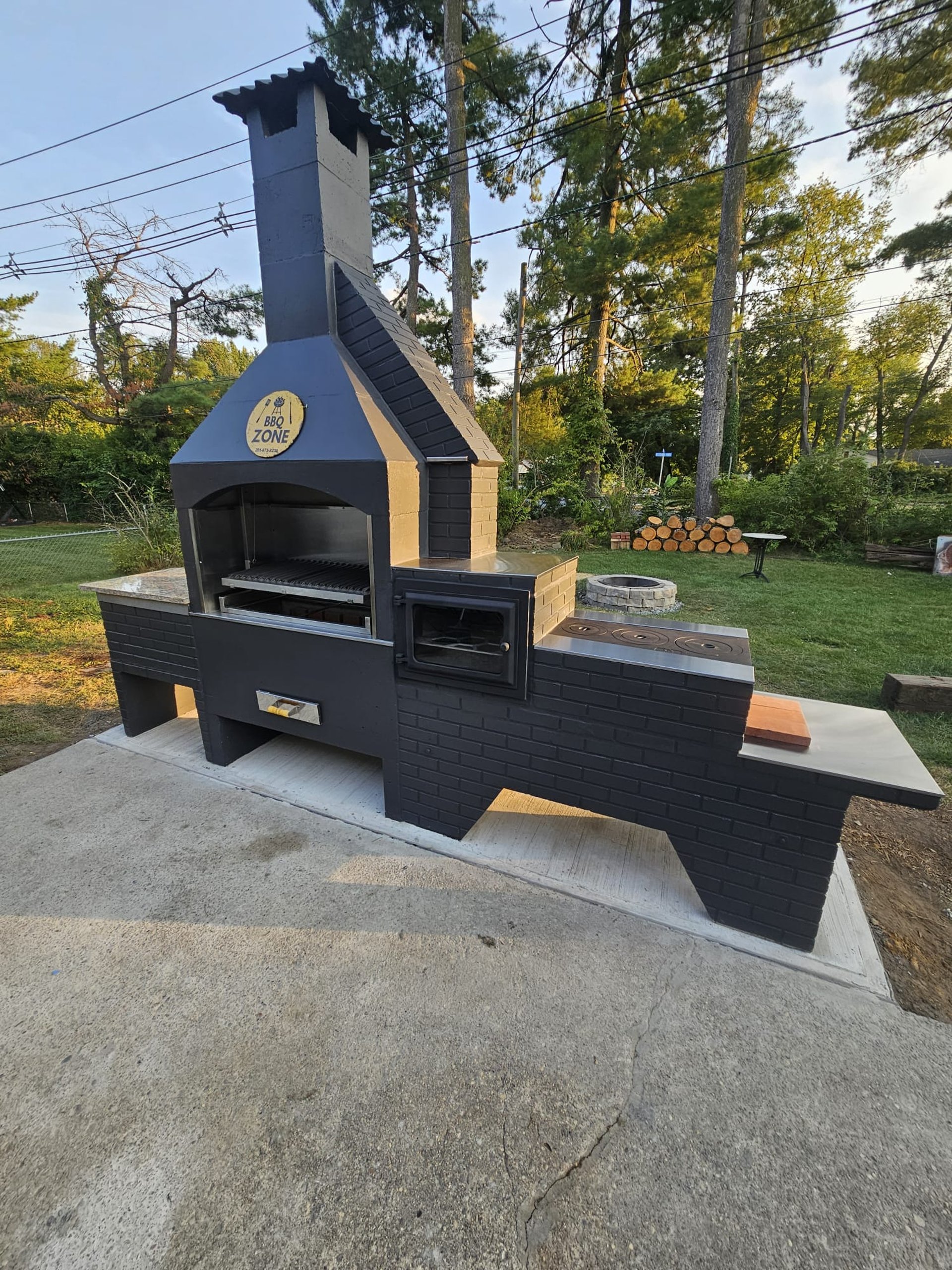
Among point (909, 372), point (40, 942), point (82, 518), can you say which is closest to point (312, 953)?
point (40, 942)

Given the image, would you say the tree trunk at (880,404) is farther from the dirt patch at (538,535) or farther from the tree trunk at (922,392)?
the dirt patch at (538,535)

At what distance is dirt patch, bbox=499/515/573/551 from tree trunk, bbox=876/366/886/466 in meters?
19.1

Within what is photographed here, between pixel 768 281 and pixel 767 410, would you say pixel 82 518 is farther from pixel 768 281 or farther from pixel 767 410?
pixel 767 410

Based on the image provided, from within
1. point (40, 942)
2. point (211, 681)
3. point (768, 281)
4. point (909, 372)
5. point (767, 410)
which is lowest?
point (40, 942)

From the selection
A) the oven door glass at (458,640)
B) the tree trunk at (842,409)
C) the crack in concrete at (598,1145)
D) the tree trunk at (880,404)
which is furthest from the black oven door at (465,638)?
the tree trunk at (880,404)

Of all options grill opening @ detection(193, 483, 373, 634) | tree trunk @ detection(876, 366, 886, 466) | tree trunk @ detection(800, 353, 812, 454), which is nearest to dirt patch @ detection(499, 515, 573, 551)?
grill opening @ detection(193, 483, 373, 634)

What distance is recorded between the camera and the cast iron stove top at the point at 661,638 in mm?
2131

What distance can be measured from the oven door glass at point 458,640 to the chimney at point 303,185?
1606 millimetres

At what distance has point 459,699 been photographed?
237 cm

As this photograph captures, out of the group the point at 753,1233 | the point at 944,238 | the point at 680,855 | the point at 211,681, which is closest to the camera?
the point at 753,1233

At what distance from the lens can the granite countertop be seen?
309 centimetres

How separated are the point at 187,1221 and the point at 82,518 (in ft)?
69.9

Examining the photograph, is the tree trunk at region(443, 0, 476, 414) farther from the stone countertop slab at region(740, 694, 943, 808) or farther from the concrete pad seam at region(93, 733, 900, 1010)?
the stone countertop slab at region(740, 694, 943, 808)

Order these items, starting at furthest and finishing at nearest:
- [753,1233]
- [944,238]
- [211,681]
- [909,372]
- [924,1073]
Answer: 1. [909,372]
2. [944,238]
3. [211,681]
4. [924,1073]
5. [753,1233]
